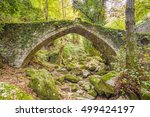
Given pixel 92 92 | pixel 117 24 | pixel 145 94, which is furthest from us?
pixel 117 24

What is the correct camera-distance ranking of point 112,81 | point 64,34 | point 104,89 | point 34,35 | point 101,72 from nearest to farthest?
point 112,81 < point 104,89 < point 34,35 < point 101,72 < point 64,34

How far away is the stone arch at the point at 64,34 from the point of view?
38.3 ft

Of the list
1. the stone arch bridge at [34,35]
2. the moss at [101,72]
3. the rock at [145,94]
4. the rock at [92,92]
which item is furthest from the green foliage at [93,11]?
the rock at [145,94]

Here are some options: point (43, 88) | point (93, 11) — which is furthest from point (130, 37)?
point (93, 11)

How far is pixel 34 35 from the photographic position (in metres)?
11.9

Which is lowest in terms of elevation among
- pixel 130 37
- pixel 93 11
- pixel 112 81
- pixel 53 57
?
pixel 112 81

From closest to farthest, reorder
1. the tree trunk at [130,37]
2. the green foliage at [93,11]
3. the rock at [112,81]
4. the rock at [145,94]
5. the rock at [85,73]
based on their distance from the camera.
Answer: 1. the rock at [145,94]
2. the tree trunk at [130,37]
3. the rock at [112,81]
4. the rock at [85,73]
5. the green foliage at [93,11]

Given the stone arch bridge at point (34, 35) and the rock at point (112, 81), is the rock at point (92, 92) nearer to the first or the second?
the rock at point (112, 81)

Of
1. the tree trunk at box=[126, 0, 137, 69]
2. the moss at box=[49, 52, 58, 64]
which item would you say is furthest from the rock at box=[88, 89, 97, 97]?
the moss at box=[49, 52, 58, 64]

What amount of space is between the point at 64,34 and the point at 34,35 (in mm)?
1778

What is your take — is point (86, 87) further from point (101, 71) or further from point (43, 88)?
point (101, 71)

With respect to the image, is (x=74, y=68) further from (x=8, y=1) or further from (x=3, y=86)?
(x=3, y=86)

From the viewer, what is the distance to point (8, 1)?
9.09m

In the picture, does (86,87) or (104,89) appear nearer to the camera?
(104,89)
